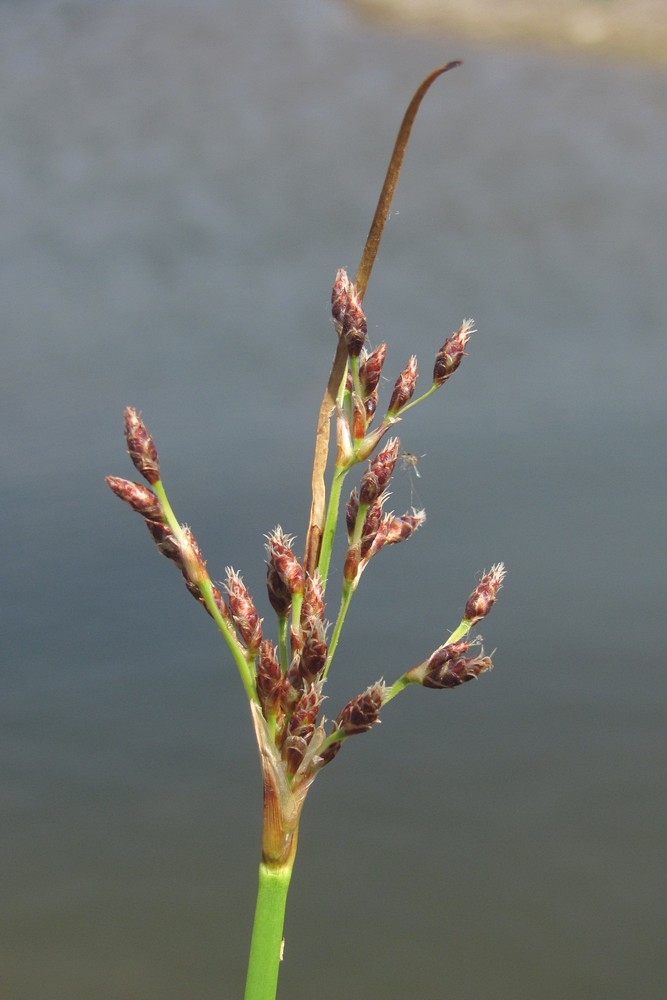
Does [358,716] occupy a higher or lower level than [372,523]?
lower

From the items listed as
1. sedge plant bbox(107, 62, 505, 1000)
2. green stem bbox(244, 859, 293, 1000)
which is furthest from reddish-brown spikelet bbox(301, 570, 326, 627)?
green stem bbox(244, 859, 293, 1000)

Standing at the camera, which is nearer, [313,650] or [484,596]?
[313,650]

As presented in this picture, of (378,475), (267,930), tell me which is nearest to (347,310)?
(378,475)

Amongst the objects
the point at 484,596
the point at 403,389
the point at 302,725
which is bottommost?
the point at 302,725

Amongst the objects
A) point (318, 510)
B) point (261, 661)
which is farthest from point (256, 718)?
point (318, 510)

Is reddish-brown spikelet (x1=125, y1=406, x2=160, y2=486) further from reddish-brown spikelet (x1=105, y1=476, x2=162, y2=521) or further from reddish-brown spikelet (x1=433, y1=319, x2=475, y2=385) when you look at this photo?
reddish-brown spikelet (x1=433, y1=319, x2=475, y2=385)

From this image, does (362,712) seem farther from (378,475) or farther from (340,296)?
(340,296)

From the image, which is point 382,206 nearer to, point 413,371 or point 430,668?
point 413,371
